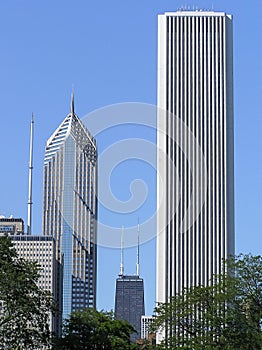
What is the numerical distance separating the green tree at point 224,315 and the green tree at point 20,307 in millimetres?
7488

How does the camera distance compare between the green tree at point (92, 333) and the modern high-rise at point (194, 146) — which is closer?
the green tree at point (92, 333)

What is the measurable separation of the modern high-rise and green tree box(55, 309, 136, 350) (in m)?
34.2

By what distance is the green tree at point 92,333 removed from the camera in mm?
71875

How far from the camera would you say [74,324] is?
244ft

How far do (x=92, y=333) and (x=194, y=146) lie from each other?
146 ft

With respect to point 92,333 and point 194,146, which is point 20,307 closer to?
point 92,333

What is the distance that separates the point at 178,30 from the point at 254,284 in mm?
59497

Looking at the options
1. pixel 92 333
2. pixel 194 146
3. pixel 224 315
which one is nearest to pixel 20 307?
pixel 224 315

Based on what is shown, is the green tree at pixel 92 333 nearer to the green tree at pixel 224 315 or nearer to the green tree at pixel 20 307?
the green tree at pixel 20 307

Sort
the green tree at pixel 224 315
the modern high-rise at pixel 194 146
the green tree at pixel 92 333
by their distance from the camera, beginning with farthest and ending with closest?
the modern high-rise at pixel 194 146 < the green tree at pixel 92 333 < the green tree at pixel 224 315

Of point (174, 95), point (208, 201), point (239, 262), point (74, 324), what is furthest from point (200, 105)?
point (239, 262)

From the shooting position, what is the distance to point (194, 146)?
114812mm

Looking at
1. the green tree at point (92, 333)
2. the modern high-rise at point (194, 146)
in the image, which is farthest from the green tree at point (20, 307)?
the modern high-rise at point (194, 146)

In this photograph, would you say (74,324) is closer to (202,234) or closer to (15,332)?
(15,332)
